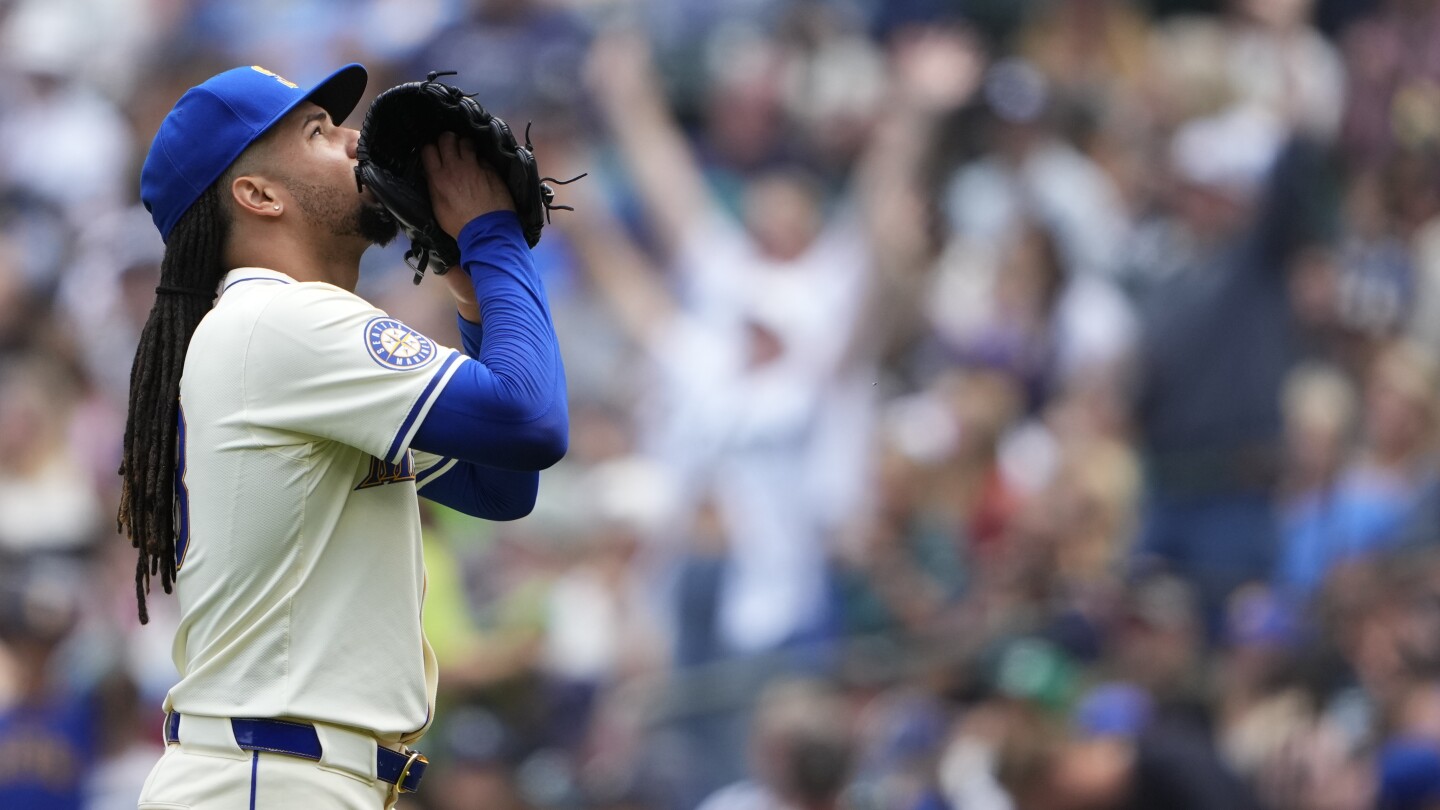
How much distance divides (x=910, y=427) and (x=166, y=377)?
17.9ft

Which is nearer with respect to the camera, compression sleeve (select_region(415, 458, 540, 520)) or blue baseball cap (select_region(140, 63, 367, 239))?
blue baseball cap (select_region(140, 63, 367, 239))

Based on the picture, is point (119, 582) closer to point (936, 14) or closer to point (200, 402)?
point (936, 14)

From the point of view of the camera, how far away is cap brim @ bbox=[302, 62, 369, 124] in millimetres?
2736

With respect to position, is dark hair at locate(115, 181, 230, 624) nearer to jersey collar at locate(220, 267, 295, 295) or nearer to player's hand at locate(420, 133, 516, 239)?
jersey collar at locate(220, 267, 295, 295)

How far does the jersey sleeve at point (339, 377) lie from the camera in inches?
94.7

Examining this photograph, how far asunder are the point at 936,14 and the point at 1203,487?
2862mm

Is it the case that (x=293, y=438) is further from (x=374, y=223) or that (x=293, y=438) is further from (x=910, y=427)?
(x=910, y=427)

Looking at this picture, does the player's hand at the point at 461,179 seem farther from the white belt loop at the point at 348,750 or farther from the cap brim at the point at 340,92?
the white belt loop at the point at 348,750

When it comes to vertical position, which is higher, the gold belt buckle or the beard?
the beard

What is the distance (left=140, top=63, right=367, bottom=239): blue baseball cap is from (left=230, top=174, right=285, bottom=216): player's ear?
0.12ft

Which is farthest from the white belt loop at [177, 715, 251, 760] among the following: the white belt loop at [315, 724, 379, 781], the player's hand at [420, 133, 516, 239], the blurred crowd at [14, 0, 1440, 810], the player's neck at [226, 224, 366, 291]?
the blurred crowd at [14, 0, 1440, 810]

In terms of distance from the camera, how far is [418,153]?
2592mm

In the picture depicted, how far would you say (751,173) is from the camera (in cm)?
846

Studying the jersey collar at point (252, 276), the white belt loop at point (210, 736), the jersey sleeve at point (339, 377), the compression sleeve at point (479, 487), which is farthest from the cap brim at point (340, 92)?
the white belt loop at point (210, 736)
